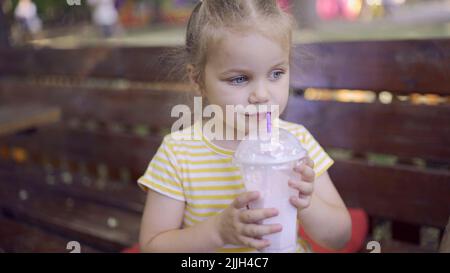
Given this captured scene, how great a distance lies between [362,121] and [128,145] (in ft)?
3.90

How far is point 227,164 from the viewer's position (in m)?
1.30

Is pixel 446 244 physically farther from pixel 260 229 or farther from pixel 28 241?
pixel 28 241

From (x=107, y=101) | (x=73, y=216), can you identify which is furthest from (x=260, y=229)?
(x=107, y=101)

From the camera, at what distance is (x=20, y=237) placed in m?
1.91

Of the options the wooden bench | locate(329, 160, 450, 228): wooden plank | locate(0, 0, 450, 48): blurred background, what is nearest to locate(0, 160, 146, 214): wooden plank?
the wooden bench

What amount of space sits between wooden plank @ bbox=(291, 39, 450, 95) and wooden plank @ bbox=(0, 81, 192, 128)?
61 cm

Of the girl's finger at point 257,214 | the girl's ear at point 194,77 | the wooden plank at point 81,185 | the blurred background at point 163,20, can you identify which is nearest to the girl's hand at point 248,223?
the girl's finger at point 257,214

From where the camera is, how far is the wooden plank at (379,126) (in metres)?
1.73

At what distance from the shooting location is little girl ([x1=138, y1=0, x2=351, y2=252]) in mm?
1012

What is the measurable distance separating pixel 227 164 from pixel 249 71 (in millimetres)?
310

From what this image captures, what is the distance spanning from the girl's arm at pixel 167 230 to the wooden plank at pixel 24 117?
1.29 m
